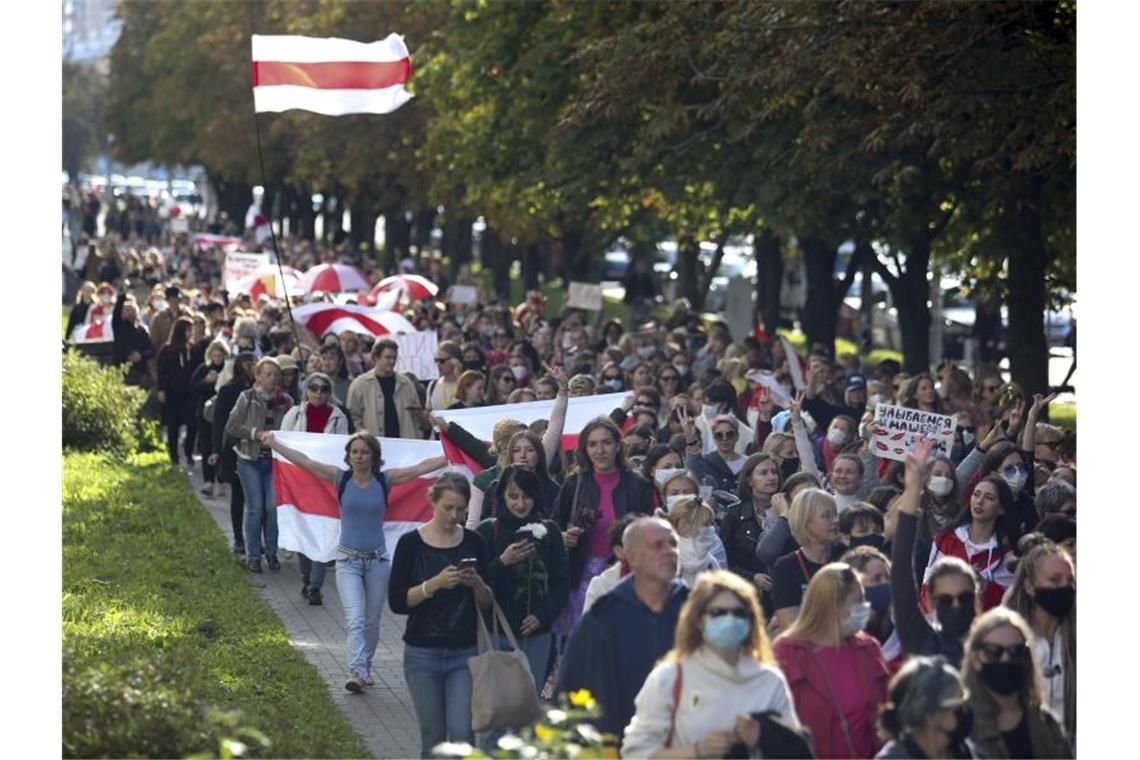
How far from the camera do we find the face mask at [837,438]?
1541 centimetres

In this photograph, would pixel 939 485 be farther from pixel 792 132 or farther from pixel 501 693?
pixel 792 132

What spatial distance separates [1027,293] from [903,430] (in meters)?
10.6

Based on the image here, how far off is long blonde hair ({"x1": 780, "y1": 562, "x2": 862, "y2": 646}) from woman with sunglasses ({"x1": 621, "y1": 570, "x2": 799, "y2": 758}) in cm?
65

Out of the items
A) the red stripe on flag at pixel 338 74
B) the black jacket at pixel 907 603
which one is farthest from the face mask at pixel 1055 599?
the red stripe on flag at pixel 338 74

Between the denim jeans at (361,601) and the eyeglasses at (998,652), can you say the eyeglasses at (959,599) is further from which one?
the denim jeans at (361,601)

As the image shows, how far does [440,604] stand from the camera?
34.2 ft

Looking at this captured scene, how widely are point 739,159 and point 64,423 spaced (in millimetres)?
7686

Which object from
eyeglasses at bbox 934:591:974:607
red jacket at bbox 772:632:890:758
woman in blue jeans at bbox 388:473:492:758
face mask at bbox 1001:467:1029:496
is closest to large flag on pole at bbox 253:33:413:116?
face mask at bbox 1001:467:1029:496

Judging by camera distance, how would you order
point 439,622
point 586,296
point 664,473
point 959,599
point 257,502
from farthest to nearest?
point 586,296
point 257,502
point 664,473
point 439,622
point 959,599

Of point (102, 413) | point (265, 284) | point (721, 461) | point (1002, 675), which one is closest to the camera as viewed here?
point (1002, 675)

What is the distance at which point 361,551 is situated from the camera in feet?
43.4

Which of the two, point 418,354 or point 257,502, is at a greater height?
point 418,354

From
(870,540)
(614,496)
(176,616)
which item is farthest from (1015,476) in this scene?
(176,616)

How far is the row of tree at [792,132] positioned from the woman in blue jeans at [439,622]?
10.9 metres
